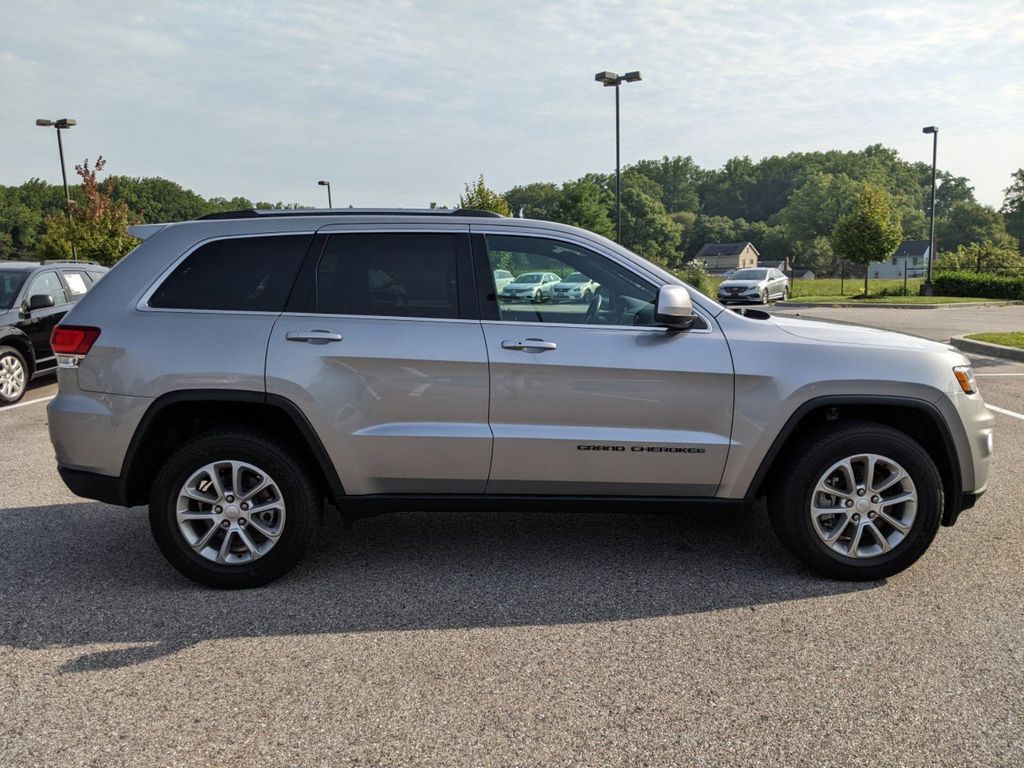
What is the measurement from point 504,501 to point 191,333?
1740 millimetres

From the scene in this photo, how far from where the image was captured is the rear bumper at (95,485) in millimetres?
4105

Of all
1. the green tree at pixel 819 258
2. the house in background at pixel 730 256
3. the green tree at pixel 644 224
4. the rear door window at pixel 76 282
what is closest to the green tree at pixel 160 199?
the green tree at pixel 644 224

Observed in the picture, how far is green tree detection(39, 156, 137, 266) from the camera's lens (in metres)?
27.4

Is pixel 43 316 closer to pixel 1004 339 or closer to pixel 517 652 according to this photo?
pixel 517 652

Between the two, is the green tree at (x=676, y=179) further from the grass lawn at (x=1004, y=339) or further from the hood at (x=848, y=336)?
the hood at (x=848, y=336)

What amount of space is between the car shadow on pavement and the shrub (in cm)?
3267

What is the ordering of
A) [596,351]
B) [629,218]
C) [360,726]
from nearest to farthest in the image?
[360,726] → [596,351] → [629,218]

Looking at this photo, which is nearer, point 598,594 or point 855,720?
point 855,720

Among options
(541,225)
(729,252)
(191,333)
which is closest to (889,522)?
(541,225)

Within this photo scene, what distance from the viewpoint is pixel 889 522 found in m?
4.12

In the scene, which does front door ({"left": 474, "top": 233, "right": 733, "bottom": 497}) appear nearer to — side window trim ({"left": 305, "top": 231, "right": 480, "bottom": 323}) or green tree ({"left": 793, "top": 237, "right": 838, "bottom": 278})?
side window trim ({"left": 305, "top": 231, "right": 480, "bottom": 323})

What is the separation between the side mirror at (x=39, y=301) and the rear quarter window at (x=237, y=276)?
267 inches

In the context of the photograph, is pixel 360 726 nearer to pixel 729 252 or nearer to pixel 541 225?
pixel 541 225

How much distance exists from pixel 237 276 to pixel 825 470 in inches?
121
